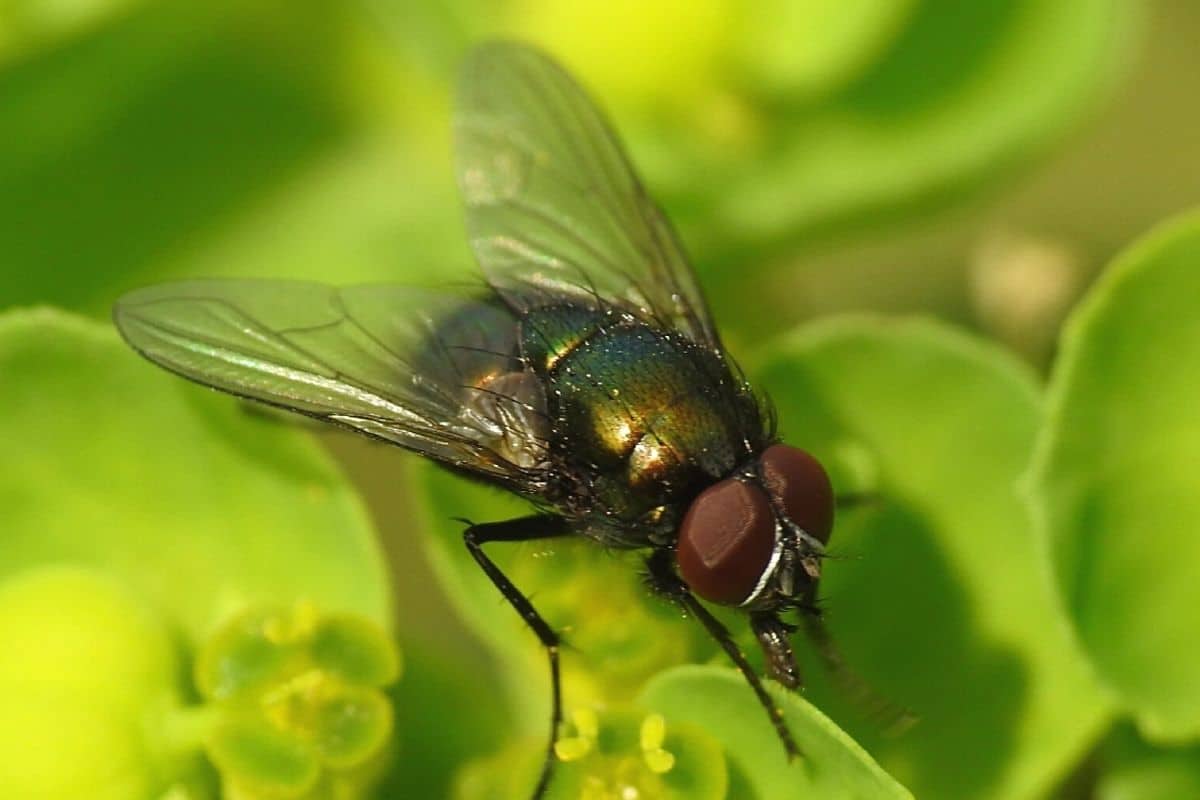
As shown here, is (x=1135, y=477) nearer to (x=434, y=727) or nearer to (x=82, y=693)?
(x=434, y=727)

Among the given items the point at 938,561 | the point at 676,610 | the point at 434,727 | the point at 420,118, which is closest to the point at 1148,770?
the point at 938,561

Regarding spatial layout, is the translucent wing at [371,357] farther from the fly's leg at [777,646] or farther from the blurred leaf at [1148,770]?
the blurred leaf at [1148,770]

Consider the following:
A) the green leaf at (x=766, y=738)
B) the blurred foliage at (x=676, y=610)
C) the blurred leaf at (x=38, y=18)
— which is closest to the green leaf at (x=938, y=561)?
the blurred foliage at (x=676, y=610)

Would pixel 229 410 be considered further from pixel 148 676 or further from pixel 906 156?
pixel 906 156

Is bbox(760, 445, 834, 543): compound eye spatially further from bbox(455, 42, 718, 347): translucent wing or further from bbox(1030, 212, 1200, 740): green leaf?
bbox(455, 42, 718, 347): translucent wing

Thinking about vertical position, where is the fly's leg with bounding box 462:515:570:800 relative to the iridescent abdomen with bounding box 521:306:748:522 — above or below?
below

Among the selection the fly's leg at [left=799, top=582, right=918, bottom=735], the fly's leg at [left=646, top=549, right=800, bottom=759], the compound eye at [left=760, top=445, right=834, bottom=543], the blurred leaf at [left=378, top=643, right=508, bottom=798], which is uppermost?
the compound eye at [left=760, top=445, right=834, bottom=543]

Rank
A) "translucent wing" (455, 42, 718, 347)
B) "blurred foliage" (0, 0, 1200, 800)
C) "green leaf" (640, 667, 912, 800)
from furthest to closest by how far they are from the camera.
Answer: "translucent wing" (455, 42, 718, 347)
"blurred foliage" (0, 0, 1200, 800)
"green leaf" (640, 667, 912, 800)

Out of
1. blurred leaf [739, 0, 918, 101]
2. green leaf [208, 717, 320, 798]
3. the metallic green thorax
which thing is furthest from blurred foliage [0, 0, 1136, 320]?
green leaf [208, 717, 320, 798]
